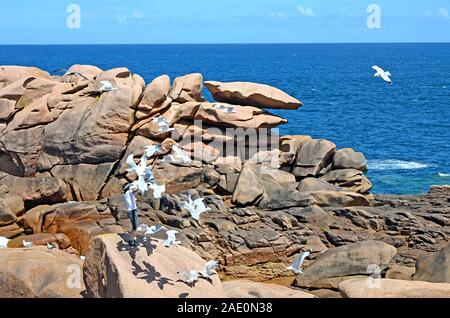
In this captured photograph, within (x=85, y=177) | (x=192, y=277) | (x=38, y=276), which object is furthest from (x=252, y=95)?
(x=192, y=277)

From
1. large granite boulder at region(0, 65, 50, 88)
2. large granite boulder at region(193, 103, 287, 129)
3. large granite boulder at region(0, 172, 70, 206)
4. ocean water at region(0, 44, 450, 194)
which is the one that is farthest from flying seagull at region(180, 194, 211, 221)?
ocean water at region(0, 44, 450, 194)

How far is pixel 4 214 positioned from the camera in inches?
1033

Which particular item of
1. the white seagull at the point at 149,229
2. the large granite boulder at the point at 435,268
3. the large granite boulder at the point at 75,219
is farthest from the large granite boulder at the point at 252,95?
the white seagull at the point at 149,229

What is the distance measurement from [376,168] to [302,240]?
20543mm

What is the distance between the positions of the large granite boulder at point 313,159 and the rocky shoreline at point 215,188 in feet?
0.21

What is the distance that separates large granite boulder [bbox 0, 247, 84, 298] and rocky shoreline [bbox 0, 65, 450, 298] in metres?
0.41

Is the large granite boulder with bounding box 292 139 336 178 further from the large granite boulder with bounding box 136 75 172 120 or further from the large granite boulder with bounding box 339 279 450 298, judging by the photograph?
the large granite boulder with bounding box 339 279 450 298

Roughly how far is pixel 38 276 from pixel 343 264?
987 centimetres

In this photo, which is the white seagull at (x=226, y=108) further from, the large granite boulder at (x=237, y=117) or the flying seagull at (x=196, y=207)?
the flying seagull at (x=196, y=207)

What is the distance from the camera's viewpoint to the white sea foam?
43406 millimetres

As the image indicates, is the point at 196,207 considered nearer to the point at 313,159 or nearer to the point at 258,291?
the point at 258,291

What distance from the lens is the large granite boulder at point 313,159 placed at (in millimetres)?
29953
